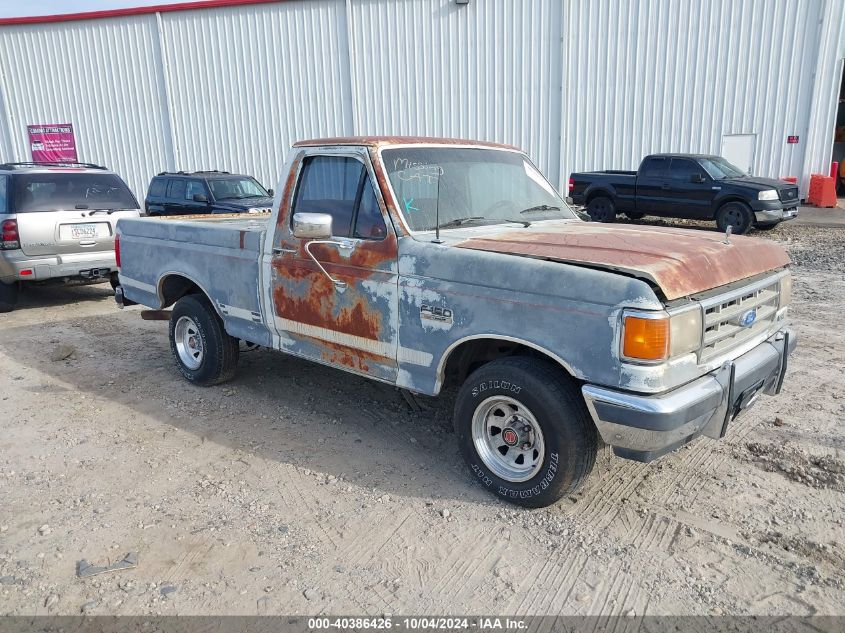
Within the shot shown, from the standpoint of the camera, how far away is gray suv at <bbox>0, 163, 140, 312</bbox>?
7.84 metres

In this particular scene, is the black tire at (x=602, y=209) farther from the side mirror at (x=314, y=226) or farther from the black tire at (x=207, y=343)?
the side mirror at (x=314, y=226)

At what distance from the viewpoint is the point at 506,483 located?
11.5 feet

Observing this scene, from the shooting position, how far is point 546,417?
3172mm

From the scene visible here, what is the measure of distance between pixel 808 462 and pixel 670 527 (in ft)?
4.20

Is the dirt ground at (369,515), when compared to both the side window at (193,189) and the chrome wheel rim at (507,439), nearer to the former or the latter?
the chrome wheel rim at (507,439)

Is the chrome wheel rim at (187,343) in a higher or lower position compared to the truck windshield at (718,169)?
lower

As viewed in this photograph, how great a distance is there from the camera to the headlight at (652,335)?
2.78 m

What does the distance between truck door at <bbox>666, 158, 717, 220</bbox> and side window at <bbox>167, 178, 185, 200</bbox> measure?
10.7 meters

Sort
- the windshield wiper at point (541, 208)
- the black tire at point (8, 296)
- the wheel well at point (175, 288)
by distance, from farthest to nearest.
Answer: the black tire at point (8, 296), the wheel well at point (175, 288), the windshield wiper at point (541, 208)

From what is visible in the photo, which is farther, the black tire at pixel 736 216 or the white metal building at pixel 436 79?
the white metal building at pixel 436 79

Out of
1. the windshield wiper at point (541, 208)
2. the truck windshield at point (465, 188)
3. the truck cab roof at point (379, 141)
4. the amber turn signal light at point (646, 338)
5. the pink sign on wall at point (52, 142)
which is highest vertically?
the pink sign on wall at point (52, 142)

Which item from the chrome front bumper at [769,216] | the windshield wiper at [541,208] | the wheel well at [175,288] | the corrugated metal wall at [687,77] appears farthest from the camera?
the corrugated metal wall at [687,77]

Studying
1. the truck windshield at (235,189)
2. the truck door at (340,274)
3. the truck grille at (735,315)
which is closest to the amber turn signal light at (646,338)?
the truck grille at (735,315)

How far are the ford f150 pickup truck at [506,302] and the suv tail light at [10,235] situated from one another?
4.30 meters
